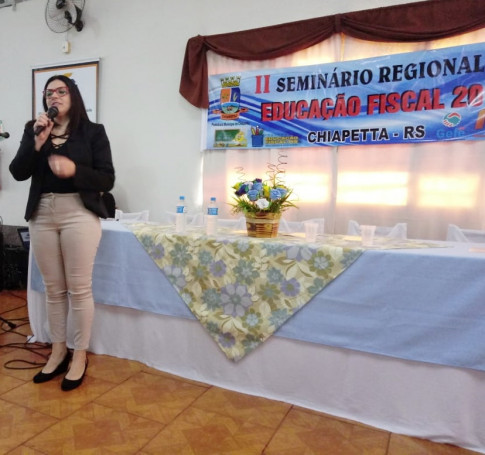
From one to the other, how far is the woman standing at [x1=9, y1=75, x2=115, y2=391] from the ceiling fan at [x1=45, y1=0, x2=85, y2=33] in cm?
257

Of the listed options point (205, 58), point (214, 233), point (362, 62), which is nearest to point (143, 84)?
point (205, 58)

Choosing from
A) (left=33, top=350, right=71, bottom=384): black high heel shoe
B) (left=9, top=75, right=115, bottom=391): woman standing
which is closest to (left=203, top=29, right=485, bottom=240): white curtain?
(left=9, top=75, right=115, bottom=391): woman standing

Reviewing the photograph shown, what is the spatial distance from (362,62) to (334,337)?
2.07 meters

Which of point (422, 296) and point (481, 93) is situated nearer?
point (422, 296)

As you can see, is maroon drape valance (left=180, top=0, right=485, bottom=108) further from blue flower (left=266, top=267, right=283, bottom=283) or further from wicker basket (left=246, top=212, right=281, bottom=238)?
blue flower (left=266, top=267, right=283, bottom=283)

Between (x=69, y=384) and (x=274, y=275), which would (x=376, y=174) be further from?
(x=69, y=384)

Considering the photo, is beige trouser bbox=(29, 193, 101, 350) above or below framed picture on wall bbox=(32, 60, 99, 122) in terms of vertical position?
below

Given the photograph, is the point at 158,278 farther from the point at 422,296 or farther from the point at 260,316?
the point at 422,296

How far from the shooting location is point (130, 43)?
3.58 meters

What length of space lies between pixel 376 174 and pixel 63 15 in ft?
11.0

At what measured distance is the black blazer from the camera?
1.61 metres

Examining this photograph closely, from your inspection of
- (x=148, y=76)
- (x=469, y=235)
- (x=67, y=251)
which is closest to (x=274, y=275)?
(x=67, y=251)

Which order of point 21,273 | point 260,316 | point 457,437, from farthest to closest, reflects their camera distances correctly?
point 21,273 → point 260,316 → point 457,437

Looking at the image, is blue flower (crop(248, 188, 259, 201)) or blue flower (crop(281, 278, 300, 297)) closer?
blue flower (crop(281, 278, 300, 297))
